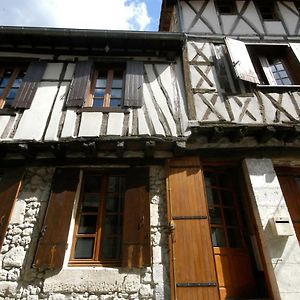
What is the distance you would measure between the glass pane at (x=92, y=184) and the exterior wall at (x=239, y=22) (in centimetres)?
464

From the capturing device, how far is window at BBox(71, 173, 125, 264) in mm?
4020

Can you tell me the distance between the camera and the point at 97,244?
407 centimetres

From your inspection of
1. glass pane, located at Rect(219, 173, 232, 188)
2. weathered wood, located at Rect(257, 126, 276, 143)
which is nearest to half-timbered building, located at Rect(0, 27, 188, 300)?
glass pane, located at Rect(219, 173, 232, 188)

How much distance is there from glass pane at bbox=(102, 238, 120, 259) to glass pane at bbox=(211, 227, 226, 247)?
5.23 feet

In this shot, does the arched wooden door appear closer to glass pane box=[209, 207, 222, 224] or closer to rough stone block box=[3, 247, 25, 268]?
glass pane box=[209, 207, 222, 224]

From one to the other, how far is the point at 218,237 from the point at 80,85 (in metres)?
4.07

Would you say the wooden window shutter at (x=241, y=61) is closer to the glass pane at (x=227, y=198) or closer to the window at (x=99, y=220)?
the glass pane at (x=227, y=198)

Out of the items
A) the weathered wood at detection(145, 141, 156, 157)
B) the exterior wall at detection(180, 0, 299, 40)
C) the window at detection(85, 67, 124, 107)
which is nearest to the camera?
the weathered wood at detection(145, 141, 156, 157)

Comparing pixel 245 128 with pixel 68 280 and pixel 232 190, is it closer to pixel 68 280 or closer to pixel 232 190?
pixel 232 190

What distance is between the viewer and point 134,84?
5.61 metres

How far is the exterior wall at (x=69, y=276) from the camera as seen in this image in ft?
11.6

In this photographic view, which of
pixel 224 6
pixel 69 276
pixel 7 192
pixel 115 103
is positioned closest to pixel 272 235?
pixel 69 276

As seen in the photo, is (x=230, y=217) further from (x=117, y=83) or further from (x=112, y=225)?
(x=117, y=83)

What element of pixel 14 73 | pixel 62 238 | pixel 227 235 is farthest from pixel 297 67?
pixel 14 73
